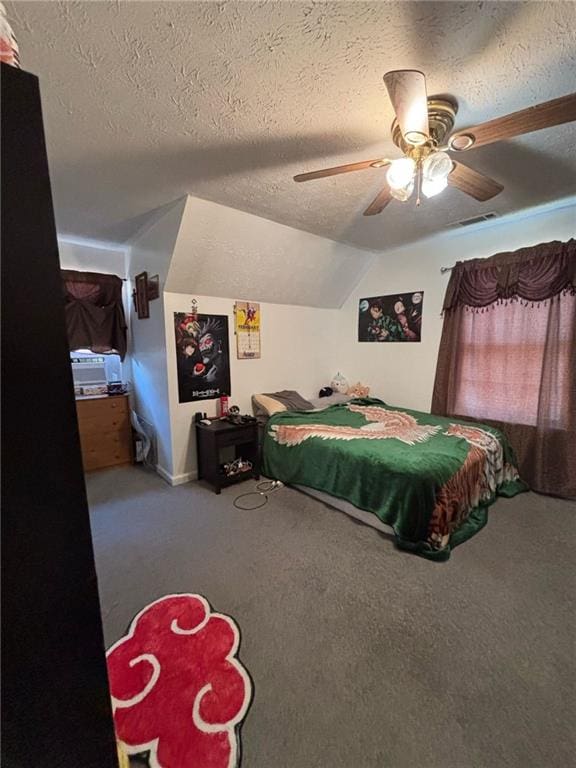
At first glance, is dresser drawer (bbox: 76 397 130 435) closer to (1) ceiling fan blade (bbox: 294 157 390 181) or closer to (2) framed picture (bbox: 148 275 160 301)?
(2) framed picture (bbox: 148 275 160 301)

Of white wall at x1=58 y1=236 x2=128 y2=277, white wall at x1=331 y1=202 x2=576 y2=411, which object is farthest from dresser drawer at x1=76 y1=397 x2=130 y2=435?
white wall at x1=331 y1=202 x2=576 y2=411

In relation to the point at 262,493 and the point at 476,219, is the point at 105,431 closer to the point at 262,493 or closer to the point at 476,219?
the point at 262,493

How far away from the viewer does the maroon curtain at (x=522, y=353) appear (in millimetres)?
2625

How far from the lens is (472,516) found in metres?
2.31

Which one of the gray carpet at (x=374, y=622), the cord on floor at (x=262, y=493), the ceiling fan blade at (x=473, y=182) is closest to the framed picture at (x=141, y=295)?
the gray carpet at (x=374, y=622)

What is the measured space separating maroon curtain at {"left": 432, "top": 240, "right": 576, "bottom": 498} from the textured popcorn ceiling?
73 centimetres

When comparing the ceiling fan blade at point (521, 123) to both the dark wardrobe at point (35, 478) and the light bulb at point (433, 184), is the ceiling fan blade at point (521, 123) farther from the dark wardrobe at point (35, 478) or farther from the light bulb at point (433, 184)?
the dark wardrobe at point (35, 478)

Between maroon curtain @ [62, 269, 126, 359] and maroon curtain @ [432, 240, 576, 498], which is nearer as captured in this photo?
maroon curtain @ [432, 240, 576, 498]

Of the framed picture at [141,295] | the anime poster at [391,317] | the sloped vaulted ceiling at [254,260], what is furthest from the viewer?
the anime poster at [391,317]

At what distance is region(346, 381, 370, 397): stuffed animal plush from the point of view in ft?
13.6

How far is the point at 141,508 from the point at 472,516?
2605mm

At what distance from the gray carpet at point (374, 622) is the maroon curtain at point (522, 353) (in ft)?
1.56

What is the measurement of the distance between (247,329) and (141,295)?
3.72ft

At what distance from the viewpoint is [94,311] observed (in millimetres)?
3398
